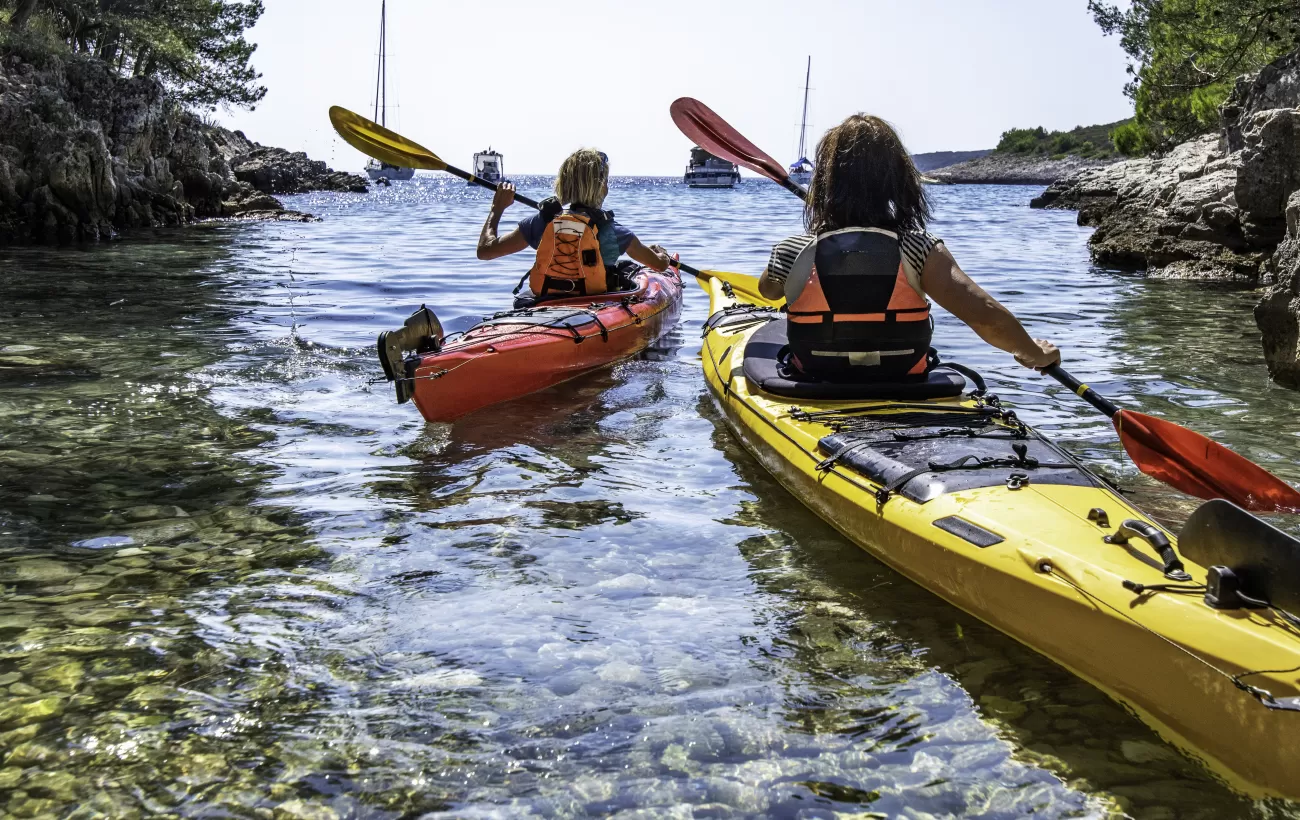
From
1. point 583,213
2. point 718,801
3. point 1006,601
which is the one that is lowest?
point 718,801

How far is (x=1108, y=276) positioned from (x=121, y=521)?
1333 centimetres

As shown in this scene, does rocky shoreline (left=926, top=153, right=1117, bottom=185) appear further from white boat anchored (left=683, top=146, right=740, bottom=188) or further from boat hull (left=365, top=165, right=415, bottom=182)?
boat hull (left=365, top=165, right=415, bottom=182)

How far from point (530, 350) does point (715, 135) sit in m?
2.35

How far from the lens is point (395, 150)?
8.65 metres

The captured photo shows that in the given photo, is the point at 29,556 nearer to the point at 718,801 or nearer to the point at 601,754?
the point at 601,754

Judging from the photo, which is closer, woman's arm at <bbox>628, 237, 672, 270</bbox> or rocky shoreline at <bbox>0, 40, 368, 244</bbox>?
woman's arm at <bbox>628, 237, 672, 270</bbox>

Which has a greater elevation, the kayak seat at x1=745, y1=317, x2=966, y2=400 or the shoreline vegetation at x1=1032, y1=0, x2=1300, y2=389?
the shoreline vegetation at x1=1032, y1=0, x2=1300, y2=389

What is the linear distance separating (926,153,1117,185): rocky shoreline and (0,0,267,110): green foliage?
56.9 metres

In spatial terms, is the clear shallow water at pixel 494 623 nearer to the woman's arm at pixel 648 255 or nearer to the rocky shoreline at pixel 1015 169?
the woman's arm at pixel 648 255

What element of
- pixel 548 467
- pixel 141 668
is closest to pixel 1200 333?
pixel 548 467

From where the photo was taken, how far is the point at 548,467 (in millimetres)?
5406

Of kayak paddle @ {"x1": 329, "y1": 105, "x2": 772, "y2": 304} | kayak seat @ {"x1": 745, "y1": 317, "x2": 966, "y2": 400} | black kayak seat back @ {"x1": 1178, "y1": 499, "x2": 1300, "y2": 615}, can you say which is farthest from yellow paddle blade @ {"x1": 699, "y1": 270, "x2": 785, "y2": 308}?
black kayak seat back @ {"x1": 1178, "y1": 499, "x2": 1300, "y2": 615}

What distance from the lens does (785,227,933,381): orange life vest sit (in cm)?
440

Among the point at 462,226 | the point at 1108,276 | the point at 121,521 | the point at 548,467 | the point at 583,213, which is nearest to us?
the point at 121,521
